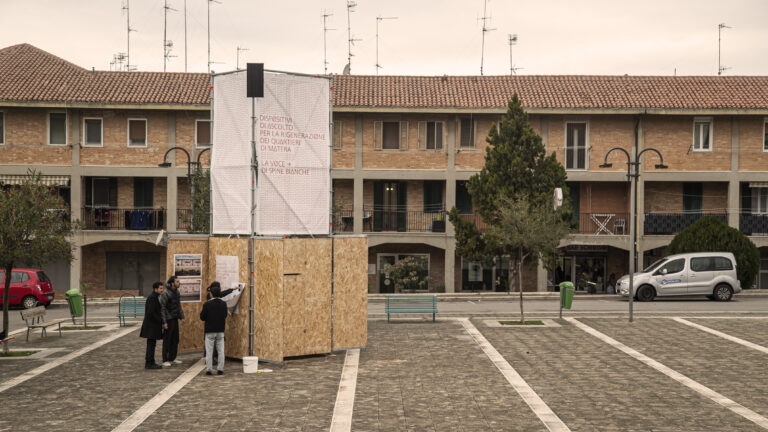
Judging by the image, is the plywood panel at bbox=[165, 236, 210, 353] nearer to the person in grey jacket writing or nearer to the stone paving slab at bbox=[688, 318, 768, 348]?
the person in grey jacket writing

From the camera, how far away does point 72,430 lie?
362 inches

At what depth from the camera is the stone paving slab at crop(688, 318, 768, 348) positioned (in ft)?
56.1

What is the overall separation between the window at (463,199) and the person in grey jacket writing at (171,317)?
23.1 metres

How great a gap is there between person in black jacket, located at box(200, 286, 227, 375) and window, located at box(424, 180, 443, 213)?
919 inches

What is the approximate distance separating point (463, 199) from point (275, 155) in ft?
74.3

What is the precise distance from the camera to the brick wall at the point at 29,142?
34.0 m

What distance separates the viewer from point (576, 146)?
3494 centimetres

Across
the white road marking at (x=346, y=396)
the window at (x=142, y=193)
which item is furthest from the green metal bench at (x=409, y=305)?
the window at (x=142, y=193)

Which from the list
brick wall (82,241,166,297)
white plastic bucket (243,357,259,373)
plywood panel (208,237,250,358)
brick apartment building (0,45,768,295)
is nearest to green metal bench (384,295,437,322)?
plywood panel (208,237,250,358)

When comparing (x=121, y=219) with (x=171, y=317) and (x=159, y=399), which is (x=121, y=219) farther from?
(x=159, y=399)

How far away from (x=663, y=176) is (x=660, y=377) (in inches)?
941

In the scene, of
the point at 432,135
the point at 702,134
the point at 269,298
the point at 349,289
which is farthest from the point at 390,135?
the point at 269,298

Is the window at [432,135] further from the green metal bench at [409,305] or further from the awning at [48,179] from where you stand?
the awning at [48,179]

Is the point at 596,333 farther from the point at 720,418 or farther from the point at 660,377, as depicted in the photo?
the point at 720,418
